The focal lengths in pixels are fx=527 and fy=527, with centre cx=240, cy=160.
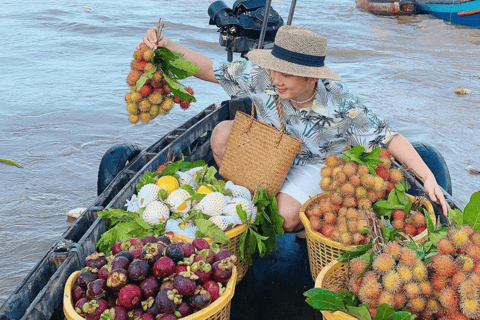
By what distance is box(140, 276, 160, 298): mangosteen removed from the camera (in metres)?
1.95

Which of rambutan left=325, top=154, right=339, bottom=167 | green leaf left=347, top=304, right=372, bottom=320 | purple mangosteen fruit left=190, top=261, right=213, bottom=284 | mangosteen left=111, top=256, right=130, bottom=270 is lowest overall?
purple mangosteen fruit left=190, top=261, right=213, bottom=284

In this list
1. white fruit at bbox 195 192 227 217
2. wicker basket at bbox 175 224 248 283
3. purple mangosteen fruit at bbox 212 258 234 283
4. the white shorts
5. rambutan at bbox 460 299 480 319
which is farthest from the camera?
the white shorts

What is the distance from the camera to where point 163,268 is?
1.98 meters

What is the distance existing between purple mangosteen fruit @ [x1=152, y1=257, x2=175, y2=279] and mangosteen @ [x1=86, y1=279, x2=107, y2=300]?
0.19m

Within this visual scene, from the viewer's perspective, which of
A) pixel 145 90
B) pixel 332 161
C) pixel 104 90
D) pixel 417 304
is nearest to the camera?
pixel 417 304

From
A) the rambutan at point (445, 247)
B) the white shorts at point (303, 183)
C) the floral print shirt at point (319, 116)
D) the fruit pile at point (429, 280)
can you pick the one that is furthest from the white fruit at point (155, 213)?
the rambutan at point (445, 247)

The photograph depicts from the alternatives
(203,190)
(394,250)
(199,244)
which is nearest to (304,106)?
(203,190)

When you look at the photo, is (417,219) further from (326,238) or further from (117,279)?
(117,279)

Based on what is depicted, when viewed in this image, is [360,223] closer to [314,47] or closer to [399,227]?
[399,227]

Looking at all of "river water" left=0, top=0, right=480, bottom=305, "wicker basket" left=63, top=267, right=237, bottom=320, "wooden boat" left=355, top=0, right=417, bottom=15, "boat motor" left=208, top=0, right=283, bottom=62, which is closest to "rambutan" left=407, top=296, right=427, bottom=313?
"wicker basket" left=63, top=267, right=237, bottom=320

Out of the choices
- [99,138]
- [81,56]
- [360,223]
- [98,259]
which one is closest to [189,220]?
[98,259]

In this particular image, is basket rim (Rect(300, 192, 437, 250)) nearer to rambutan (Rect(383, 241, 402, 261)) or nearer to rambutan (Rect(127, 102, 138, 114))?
rambutan (Rect(383, 241, 402, 261))

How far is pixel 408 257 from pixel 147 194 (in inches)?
54.1

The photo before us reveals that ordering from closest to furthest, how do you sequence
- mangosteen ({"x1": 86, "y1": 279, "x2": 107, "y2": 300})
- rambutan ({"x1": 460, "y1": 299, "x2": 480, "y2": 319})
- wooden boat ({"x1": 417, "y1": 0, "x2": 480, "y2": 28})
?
rambutan ({"x1": 460, "y1": 299, "x2": 480, "y2": 319})
mangosteen ({"x1": 86, "y1": 279, "x2": 107, "y2": 300})
wooden boat ({"x1": 417, "y1": 0, "x2": 480, "y2": 28})
